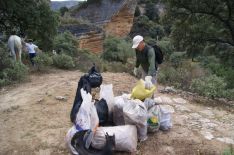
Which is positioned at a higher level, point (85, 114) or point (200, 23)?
point (85, 114)

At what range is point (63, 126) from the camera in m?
6.60

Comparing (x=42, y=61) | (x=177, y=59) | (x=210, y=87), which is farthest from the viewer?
(x=177, y=59)

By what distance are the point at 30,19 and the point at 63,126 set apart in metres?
8.38

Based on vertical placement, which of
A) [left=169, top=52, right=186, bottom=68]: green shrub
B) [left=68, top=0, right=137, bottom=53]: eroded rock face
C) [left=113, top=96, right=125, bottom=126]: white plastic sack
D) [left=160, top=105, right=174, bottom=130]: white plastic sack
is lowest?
[left=169, top=52, right=186, bottom=68]: green shrub

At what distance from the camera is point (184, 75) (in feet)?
39.0

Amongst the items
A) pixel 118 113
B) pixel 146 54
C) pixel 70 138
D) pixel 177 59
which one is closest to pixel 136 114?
pixel 118 113

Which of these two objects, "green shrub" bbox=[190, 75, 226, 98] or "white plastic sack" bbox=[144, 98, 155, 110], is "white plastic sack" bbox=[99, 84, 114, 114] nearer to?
"white plastic sack" bbox=[144, 98, 155, 110]

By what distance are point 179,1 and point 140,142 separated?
10449 millimetres

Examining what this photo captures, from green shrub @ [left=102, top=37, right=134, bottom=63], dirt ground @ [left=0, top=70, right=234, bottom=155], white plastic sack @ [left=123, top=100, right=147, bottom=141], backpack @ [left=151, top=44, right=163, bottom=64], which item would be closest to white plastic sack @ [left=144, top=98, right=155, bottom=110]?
white plastic sack @ [left=123, top=100, right=147, bottom=141]

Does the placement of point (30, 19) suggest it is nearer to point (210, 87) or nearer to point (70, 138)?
point (210, 87)

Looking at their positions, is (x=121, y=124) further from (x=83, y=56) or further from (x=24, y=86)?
(x=83, y=56)

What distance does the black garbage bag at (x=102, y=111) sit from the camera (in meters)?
5.90

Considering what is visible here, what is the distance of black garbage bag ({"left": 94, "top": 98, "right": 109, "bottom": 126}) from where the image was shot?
590cm

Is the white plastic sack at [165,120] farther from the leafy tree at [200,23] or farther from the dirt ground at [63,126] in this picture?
the leafy tree at [200,23]
